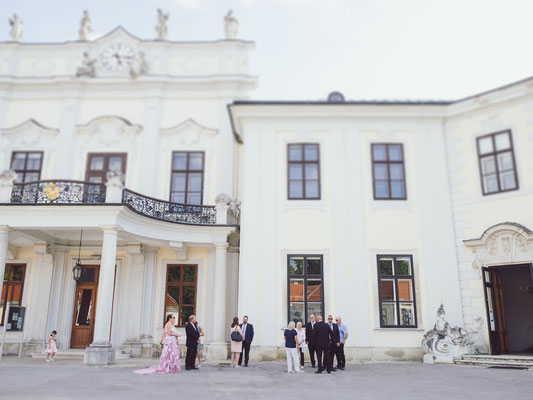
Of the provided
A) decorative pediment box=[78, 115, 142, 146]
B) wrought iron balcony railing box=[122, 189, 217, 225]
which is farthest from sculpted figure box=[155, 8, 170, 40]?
wrought iron balcony railing box=[122, 189, 217, 225]

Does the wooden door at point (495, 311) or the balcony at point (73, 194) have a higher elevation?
the balcony at point (73, 194)

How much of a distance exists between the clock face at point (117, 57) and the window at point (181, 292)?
8.13 meters

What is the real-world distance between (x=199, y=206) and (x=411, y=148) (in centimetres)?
702

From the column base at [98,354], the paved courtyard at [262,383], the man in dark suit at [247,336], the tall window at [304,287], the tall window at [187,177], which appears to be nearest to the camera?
the paved courtyard at [262,383]

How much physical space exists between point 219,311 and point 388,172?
6839 mm

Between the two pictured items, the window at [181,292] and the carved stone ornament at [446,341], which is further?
the window at [181,292]

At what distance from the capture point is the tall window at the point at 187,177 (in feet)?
55.8

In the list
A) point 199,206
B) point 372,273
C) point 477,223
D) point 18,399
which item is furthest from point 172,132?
point 18,399

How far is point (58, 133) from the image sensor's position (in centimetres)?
1781

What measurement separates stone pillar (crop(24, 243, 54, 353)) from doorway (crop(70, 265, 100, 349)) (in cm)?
90

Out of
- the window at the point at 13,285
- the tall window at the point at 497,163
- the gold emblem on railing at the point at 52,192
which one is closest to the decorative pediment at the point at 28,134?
the window at the point at 13,285

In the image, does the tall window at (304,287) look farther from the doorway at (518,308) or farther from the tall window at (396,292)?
the doorway at (518,308)

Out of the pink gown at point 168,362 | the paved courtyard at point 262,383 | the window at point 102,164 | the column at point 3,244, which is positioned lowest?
the paved courtyard at point 262,383

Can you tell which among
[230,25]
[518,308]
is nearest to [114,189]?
[230,25]
